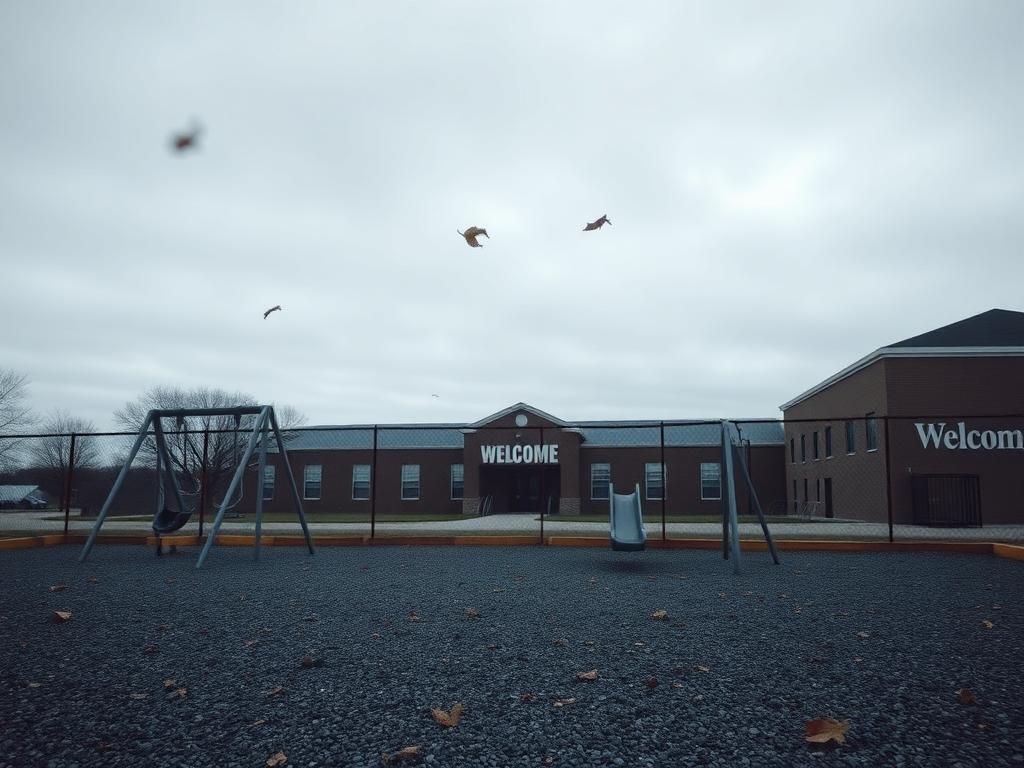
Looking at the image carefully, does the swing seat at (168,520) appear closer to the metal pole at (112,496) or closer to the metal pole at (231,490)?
the metal pole at (112,496)

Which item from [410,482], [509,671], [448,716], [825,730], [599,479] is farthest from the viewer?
[410,482]

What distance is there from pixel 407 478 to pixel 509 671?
39.3 metres

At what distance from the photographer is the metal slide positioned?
1054 cm

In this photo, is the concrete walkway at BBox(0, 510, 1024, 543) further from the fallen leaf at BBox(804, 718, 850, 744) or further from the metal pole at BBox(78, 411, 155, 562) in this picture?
the fallen leaf at BBox(804, 718, 850, 744)

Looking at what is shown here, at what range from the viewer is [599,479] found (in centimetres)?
4069

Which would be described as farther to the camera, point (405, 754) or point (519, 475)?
point (519, 475)

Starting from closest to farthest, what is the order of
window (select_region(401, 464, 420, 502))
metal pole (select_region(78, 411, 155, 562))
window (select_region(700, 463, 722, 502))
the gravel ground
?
1. the gravel ground
2. metal pole (select_region(78, 411, 155, 562))
3. window (select_region(700, 463, 722, 502))
4. window (select_region(401, 464, 420, 502))

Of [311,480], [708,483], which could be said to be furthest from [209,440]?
[708,483]

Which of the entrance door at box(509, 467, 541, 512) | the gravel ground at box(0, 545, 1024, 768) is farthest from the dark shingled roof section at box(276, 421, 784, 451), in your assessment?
the gravel ground at box(0, 545, 1024, 768)

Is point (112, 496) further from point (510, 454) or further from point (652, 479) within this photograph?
point (652, 479)

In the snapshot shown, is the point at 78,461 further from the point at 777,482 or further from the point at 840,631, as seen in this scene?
the point at 840,631

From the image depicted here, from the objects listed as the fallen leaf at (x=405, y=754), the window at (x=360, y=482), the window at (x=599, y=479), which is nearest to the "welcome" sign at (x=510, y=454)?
A: the window at (x=599, y=479)

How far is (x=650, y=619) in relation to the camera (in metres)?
6.20

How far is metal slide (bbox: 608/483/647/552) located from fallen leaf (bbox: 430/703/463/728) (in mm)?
7164
